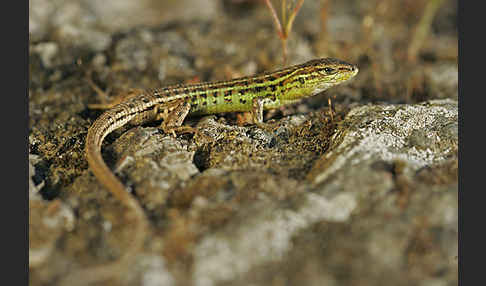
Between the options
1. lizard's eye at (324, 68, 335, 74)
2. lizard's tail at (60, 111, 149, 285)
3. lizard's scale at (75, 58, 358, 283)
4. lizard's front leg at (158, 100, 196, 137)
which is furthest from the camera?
lizard's eye at (324, 68, 335, 74)

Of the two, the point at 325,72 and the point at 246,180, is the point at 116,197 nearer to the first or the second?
the point at 246,180

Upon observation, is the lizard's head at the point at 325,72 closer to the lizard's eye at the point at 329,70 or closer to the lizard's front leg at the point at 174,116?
the lizard's eye at the point at 329,70

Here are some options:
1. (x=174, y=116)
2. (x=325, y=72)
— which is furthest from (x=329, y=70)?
(x=174, y=116)

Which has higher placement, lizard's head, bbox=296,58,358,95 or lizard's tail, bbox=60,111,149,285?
lizard's head, bbox=296,58,358,95

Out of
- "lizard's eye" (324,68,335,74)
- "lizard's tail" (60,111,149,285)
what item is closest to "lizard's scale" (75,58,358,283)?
"lizard's eye" (324,68,335,74)

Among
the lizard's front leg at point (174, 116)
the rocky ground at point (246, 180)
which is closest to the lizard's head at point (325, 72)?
the rocky ground at point (246, 180)

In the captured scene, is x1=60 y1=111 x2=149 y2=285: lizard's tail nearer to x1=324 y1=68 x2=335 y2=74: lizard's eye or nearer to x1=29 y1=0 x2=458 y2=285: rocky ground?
x1=29 y1=0 x2=458 y2=285: rocky ground
